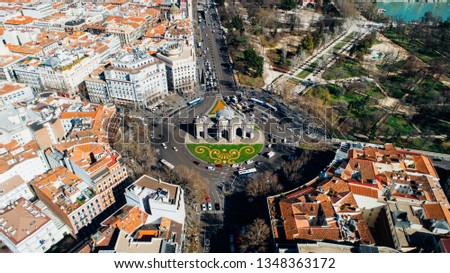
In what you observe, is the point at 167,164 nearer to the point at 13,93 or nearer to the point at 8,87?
the point at 13,93

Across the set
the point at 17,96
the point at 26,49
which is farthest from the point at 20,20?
the point at 17,96

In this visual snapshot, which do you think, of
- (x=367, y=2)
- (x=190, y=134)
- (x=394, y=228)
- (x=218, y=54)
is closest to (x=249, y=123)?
(x=190, y=134)

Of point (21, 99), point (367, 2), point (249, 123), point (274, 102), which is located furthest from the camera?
point (367, 2)

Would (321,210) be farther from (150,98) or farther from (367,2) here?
(367,2)

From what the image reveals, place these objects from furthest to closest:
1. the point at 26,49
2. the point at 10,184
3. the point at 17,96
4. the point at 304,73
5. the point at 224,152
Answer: the point at 304,73 < the point at 26,49 < the point at 17,96 < the point at 224,152 < the point at 10,184

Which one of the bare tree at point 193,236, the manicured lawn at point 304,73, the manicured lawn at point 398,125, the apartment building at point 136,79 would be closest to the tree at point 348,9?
the manicured lawn at point 304,73

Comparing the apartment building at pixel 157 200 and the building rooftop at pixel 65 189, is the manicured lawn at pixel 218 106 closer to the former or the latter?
the apartment building at pixel 157 200

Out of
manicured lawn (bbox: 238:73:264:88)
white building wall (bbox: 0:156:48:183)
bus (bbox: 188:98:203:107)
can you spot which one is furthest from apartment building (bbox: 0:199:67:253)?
manicured lawn (bbox: 238:73:264:88)
